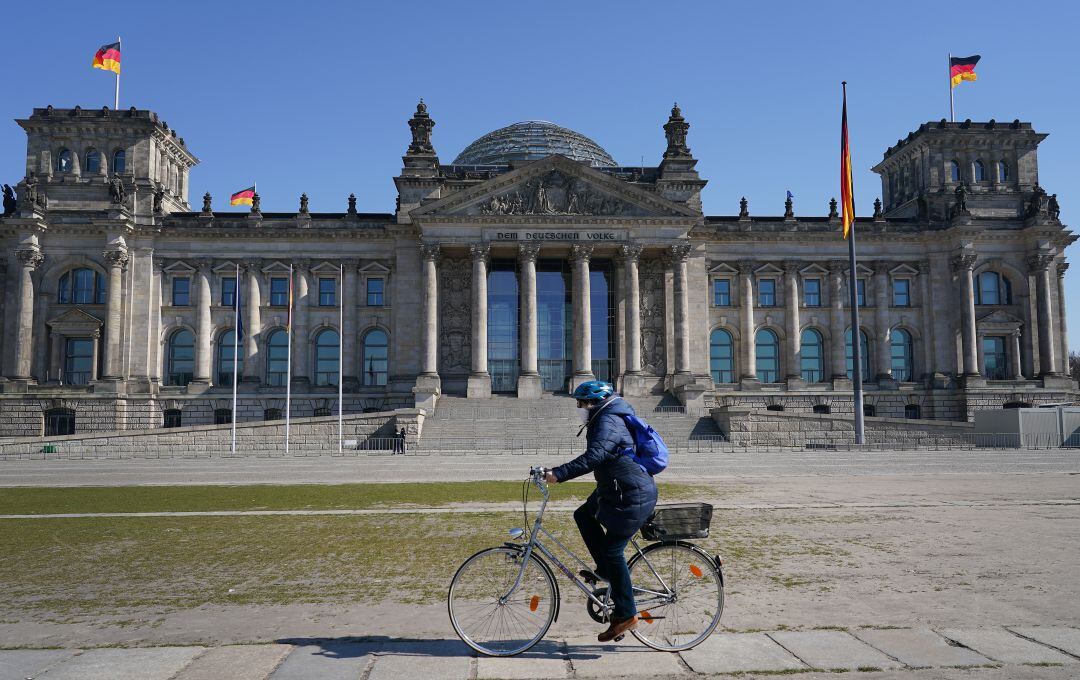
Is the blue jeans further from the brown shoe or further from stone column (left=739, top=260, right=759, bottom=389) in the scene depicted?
stone column (left=739, top=260, right=759, bottom=389)

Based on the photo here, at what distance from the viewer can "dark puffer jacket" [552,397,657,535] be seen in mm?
7637

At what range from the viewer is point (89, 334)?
206 feet

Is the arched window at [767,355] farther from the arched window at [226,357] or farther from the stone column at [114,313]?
the stone column at [114,313]

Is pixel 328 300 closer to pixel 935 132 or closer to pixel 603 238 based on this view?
pixel 603 238

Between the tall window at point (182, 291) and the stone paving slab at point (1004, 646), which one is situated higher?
the tall window at point (182, 291)

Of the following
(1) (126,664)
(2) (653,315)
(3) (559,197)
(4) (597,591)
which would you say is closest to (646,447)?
(4) (597,591)

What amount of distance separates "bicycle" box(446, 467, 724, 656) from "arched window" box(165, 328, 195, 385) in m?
62.0

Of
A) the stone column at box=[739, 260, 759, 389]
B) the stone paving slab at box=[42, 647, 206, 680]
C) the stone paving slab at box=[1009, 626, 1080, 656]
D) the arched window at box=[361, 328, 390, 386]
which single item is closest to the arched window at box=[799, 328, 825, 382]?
the stone column at box=[739, 260, 759, 389]

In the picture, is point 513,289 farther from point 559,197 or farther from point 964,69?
point 964,69

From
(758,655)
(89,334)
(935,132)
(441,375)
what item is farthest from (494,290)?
(758,655)

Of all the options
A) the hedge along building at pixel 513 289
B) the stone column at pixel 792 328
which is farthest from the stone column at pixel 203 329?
the stone column at pixel 792 328

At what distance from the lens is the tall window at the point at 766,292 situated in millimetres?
67312

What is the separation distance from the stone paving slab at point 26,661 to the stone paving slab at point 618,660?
4.69 meters

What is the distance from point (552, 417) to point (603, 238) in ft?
50.4
